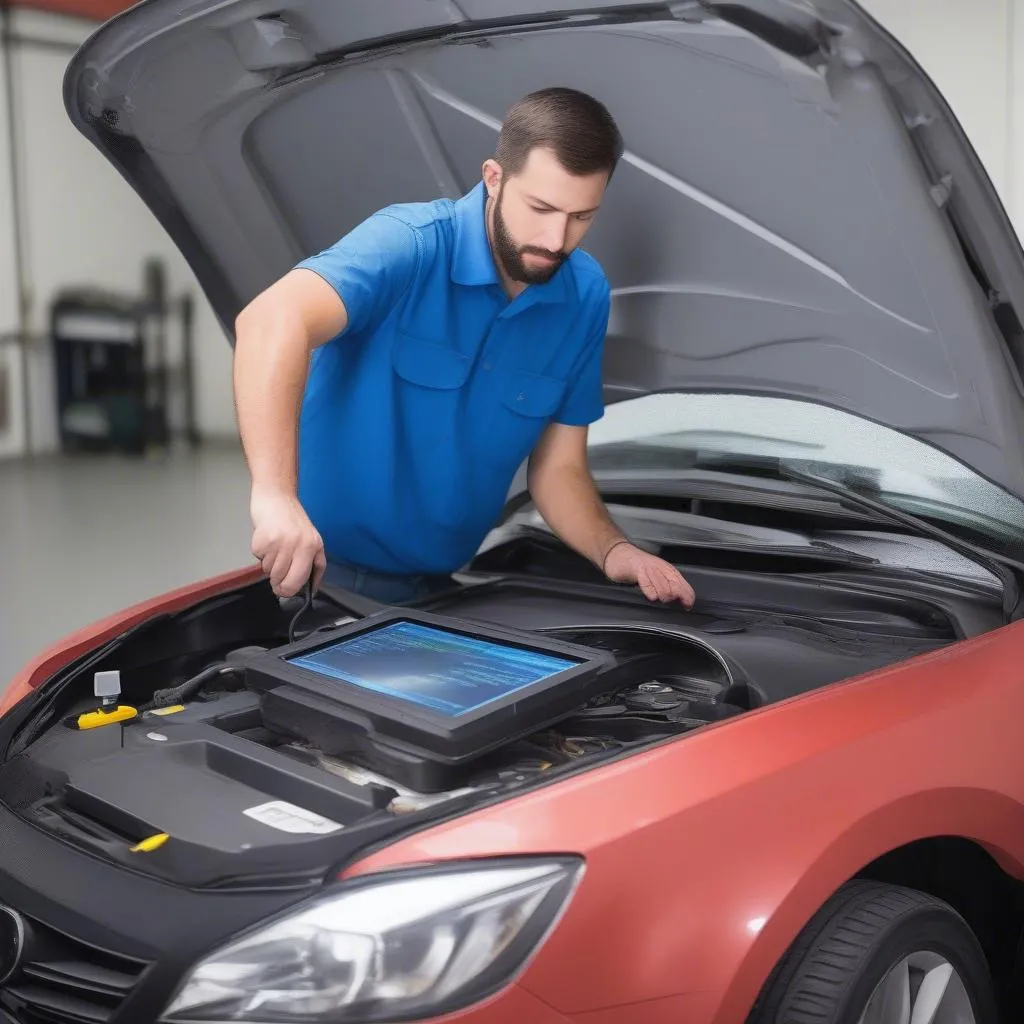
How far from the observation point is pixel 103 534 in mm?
5676

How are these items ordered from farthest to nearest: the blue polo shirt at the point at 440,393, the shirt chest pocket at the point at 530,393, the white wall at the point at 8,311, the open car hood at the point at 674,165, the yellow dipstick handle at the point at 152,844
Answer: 1. the white wall at the point at 8,311
2. the shirt chest pocket at the point at 530,393
3. the blue polo shirt at the point at 440,393
4. the open car hood at the point at 674,165
5. the yellow dipstick handle at the point at 152,844

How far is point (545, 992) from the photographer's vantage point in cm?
99

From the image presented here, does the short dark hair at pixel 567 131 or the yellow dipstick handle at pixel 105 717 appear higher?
the short dark hair at pixel 567 131

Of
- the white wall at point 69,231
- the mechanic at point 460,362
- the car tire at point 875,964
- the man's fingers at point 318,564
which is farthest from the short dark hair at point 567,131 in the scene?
the white wall at point 69,231

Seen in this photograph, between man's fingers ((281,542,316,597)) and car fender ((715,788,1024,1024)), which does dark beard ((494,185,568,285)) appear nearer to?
man's fingers ((281,542,316,597))

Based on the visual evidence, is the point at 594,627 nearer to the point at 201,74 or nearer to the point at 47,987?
the point at 47,987

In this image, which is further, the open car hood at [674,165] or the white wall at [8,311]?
the white wall at [8,311]

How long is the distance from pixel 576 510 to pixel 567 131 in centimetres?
62

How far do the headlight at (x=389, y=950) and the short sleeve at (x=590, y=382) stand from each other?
109cm

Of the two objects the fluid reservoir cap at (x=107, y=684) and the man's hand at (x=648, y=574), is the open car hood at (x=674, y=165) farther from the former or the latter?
the fluid reservoir cap at (x=107, y=684)

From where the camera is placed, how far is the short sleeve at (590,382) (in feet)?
6.28

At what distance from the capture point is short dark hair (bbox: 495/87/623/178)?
159cm

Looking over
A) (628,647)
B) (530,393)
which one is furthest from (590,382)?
(628,647)

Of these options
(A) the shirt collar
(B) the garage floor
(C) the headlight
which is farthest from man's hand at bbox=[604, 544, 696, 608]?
(B) the garage floor
